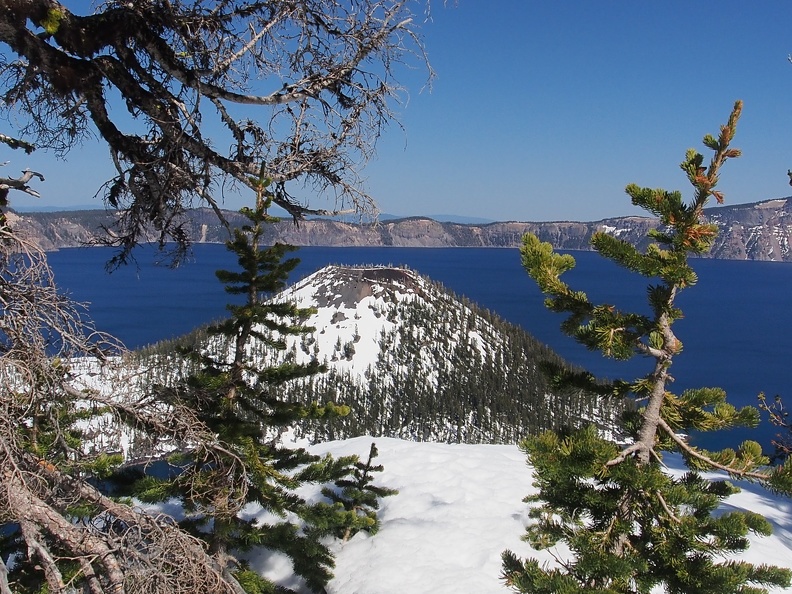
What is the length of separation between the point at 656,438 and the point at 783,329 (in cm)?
12362

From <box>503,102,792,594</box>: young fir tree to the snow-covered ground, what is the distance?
3.66 meters

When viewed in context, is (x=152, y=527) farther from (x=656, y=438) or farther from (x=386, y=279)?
(x=386, y=279)

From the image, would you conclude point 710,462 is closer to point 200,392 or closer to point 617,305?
point 200,392

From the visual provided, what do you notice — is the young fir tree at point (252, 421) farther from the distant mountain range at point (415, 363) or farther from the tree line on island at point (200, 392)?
the distant mountain range at point (415, 363)

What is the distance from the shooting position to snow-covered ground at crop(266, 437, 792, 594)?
9.25 metres

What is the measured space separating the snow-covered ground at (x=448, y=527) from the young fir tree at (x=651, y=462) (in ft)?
12.0

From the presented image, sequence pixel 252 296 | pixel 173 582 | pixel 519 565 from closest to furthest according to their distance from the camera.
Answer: pixel 173 582, pixel 519 565, pixel 252 296

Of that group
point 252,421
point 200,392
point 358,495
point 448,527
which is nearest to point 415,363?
point 448,527

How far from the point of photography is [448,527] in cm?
1054

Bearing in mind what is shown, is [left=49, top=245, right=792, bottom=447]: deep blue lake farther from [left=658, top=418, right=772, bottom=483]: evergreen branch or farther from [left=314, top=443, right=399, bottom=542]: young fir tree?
[left=658, top=418, right=772, bottom=483]: evergreen branch

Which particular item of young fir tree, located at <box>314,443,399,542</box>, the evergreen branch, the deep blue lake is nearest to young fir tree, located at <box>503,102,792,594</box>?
the evergreen branch

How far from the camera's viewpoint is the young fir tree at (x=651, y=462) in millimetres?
4586

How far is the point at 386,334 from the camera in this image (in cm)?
10844

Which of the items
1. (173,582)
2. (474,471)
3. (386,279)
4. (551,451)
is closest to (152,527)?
(173,582)
